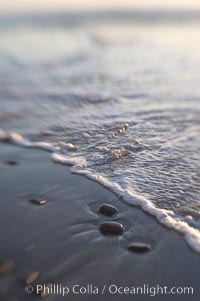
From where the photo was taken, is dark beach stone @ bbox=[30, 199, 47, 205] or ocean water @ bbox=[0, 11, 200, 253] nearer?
dark beach stone @ bbox=[30, 199, 47, 205]

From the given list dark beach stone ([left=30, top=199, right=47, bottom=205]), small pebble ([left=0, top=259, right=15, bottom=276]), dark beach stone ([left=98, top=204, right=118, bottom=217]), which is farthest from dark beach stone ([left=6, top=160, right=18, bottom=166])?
small pebble ([left=0, top=259, right=15, bottom=276])

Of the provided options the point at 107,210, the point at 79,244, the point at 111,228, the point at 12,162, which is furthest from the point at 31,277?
the point at 12,162

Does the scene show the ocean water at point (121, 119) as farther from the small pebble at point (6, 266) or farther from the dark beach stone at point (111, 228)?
the small pebble at point (6, 266)

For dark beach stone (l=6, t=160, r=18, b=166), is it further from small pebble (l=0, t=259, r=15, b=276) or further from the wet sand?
small pebble (l=0, t=259, r=15, b=276)

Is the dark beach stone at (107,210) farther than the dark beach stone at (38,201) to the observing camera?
No

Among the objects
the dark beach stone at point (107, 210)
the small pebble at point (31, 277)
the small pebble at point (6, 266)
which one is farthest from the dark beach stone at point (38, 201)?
the small pebble at point (31, 277)

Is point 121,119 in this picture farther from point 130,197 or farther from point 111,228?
point 111,228
